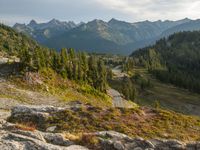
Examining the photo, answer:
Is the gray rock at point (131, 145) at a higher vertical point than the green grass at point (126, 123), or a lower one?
higher

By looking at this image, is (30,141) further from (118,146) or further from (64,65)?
(64,65)

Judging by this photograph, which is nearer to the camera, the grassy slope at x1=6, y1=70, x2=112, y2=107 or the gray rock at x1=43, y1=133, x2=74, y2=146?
the gray rock at x1=43, y1=133, x2=74, y2=146

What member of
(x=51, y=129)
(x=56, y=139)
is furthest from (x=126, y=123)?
(x=56, y=139)

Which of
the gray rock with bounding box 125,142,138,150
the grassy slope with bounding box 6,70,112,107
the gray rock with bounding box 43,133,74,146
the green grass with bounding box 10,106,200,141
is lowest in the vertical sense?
the grassy slope with bounding box 6,70,112,107

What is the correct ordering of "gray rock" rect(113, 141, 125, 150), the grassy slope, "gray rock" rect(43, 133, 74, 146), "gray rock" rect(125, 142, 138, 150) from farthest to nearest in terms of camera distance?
the grassy slope, "gray rock" rect(125, 142, 138, 150), "gray rock" rect(113, 141, 125, 150), "gray rock" rect(43, 133, 74, 146)

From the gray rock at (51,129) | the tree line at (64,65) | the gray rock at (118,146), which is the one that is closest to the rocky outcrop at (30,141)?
the gray rock at (118,146)

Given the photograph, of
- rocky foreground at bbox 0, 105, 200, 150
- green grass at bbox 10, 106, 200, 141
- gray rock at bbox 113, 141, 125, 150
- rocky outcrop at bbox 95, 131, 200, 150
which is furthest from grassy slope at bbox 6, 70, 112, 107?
gray rock at bbox 113, 141, 125, 150

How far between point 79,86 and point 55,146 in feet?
330

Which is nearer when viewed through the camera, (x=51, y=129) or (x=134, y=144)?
(x=134, y=144)

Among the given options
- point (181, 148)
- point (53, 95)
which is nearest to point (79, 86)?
point (53, 95)

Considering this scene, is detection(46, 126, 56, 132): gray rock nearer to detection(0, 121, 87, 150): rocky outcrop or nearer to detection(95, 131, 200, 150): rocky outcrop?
detection(95, 131, 200, 150): rocky outcrop

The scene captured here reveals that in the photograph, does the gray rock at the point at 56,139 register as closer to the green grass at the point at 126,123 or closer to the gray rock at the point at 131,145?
the gray rock at the point at 131,145

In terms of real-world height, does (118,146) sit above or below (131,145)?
above

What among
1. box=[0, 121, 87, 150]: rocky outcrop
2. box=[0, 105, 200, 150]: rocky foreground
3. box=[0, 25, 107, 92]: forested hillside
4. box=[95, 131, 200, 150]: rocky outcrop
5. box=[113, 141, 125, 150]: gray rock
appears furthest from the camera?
box=[0, 25, 107, 92]: forested hillside
